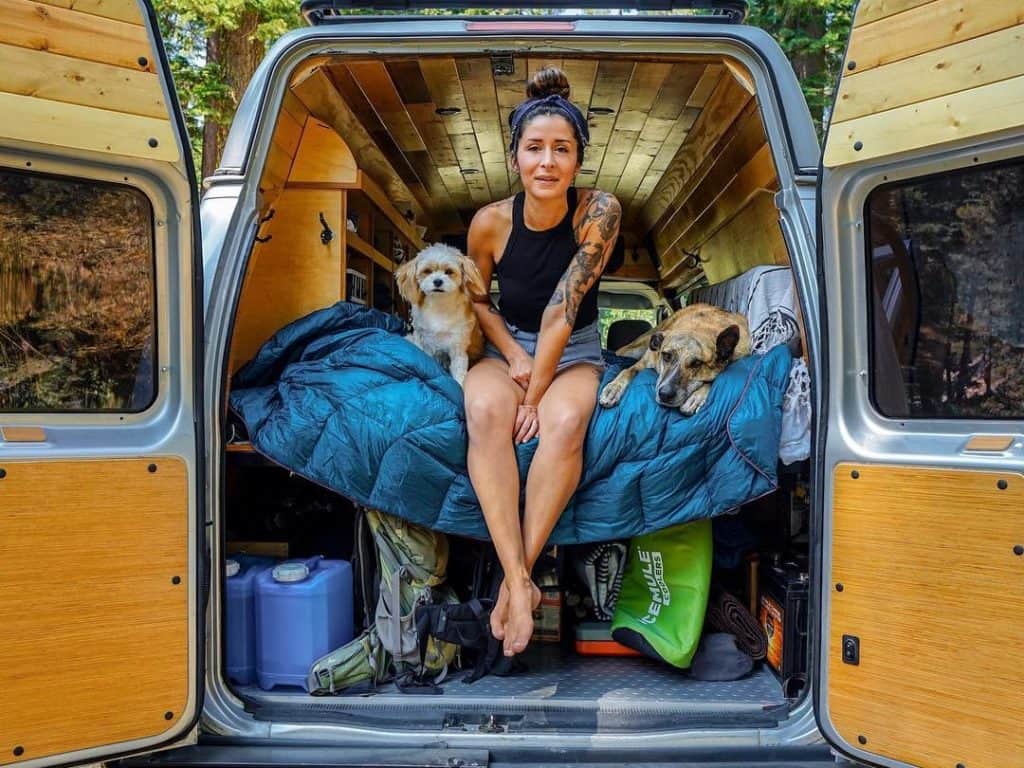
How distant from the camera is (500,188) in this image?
185 inches

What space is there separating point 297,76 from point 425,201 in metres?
2.63

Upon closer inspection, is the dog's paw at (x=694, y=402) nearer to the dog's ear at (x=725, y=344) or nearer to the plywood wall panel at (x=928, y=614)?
the dog's ear at (x=725, y=344)

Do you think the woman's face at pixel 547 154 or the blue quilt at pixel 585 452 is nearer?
the blue quilt at pixel 585 452

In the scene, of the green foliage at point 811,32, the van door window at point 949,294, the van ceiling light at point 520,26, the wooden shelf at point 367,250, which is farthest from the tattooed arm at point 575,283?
the green foliage at point 811,32

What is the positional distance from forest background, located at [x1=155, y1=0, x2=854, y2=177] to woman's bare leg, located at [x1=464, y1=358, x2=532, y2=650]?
6.30 meters

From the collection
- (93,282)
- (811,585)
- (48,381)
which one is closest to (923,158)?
(811,585)

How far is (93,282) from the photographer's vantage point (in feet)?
5.68

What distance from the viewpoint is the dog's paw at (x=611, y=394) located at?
2408 mm

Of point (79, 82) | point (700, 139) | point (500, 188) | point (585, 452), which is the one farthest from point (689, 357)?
point (500, 188)

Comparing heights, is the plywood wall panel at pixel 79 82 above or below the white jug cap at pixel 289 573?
above

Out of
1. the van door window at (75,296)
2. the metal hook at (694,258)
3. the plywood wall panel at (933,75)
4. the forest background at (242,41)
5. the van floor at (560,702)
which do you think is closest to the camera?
the plywood wall panel at (933,75)

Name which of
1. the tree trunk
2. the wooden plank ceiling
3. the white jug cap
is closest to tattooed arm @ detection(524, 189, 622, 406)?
the wooden plank ceiling

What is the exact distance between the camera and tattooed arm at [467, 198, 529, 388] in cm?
283

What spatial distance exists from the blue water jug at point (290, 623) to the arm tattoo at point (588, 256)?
1210mm
